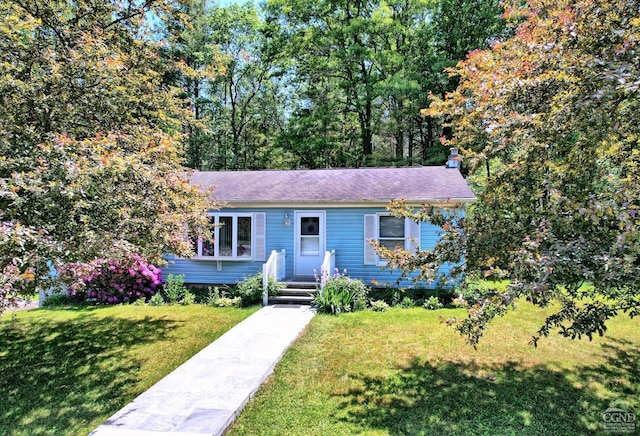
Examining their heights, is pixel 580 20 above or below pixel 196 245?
above

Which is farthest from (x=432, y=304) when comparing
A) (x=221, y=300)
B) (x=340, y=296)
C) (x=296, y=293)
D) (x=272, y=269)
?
(x=221, y=300)

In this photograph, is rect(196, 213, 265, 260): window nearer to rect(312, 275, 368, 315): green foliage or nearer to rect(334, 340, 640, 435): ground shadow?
rect(312, 275, 368, 315): green foliage

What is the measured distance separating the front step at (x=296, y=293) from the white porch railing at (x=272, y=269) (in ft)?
0.78

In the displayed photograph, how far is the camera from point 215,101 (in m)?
25.9

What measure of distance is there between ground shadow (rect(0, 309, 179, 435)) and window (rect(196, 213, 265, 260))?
10.4ft

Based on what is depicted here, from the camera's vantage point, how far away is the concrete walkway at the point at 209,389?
156 inches

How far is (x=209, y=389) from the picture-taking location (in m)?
4.88

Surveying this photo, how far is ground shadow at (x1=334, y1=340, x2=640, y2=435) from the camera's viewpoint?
4133mm

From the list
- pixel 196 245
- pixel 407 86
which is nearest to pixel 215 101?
pixel 407 86

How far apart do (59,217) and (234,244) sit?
7.61 m

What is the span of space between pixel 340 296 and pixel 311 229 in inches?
114

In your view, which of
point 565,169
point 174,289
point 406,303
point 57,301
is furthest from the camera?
point 57,301

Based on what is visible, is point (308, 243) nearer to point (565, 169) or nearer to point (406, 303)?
point (406, 303)

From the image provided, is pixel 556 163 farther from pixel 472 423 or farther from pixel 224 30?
pixel 224 30
